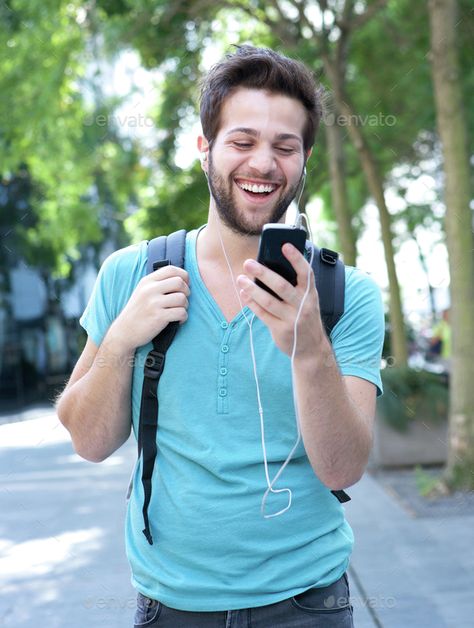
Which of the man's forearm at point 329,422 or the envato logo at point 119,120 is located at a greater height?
the envato logo at point 119,120

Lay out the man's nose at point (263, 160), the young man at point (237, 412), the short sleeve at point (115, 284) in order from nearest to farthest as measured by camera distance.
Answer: the young man at point (237, 412) < the man's nose at point (263, 160) < the short sleeve at point (115, 284)

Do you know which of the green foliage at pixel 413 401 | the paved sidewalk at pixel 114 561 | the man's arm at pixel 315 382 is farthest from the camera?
the green foliage at pixel 413 401

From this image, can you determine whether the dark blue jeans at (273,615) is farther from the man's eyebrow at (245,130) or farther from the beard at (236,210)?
the man's eyebrow at (245,130)

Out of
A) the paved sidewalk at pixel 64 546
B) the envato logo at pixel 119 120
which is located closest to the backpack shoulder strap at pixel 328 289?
the paved sidewalk at pixel 64 546

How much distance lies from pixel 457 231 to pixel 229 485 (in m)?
6.93

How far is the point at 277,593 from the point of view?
1957mm

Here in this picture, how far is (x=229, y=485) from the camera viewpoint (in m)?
1.97

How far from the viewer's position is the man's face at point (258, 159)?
2.07 meters

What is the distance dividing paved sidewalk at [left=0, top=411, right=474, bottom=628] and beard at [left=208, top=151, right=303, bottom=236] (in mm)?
3634

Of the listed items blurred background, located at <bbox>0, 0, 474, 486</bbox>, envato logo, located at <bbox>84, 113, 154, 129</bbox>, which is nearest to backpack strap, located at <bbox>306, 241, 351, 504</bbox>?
blurred background, located at <bbox>0, 0, 474, 486</bbox>

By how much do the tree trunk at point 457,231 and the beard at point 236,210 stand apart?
6.65 metres

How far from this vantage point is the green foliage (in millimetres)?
10406

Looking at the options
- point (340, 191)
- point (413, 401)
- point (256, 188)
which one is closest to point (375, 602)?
point (256, 188)

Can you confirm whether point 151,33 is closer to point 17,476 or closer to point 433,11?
point 433,11
